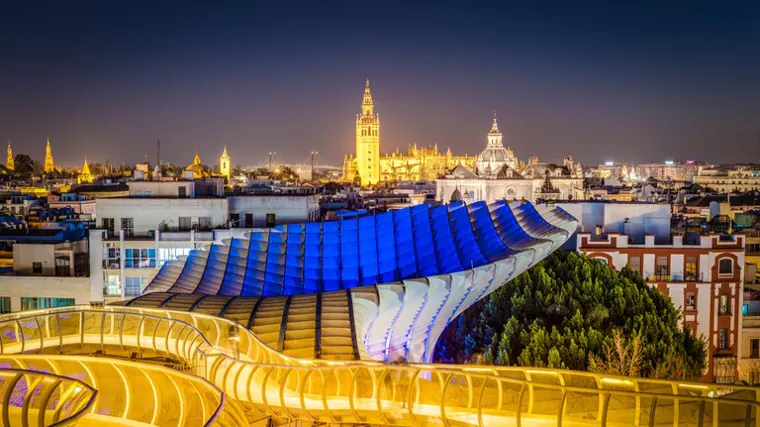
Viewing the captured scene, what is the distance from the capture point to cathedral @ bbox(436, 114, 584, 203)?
103375mm

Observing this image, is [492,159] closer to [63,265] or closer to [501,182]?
[501,182]

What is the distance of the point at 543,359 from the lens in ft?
74.3

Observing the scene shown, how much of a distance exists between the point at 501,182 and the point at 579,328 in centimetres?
8057

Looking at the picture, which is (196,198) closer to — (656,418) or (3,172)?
(656,418)

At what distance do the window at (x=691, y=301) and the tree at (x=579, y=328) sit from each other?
4371 millimetres

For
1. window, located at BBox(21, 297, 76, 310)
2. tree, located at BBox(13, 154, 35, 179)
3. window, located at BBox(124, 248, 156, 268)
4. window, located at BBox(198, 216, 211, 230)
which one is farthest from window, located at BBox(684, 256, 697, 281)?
tree, located at BBox(13, 154, 35, 179)

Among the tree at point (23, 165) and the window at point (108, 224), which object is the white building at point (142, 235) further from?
the tree at point (23, 165)

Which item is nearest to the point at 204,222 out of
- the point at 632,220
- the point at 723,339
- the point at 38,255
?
the point at 38,255

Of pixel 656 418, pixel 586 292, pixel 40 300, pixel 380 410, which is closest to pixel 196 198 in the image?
pixel 40 300

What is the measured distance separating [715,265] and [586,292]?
1067 cm

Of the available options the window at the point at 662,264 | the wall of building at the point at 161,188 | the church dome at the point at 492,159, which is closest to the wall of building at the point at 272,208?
the wall of building at the point at 161,188

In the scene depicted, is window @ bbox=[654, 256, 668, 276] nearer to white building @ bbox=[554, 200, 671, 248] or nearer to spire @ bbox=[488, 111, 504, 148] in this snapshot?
white building @ bbox=[554, 200, 671, 248]

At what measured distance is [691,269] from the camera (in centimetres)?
3459

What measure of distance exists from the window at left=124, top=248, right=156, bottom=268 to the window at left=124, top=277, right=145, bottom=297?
0.61 metres
